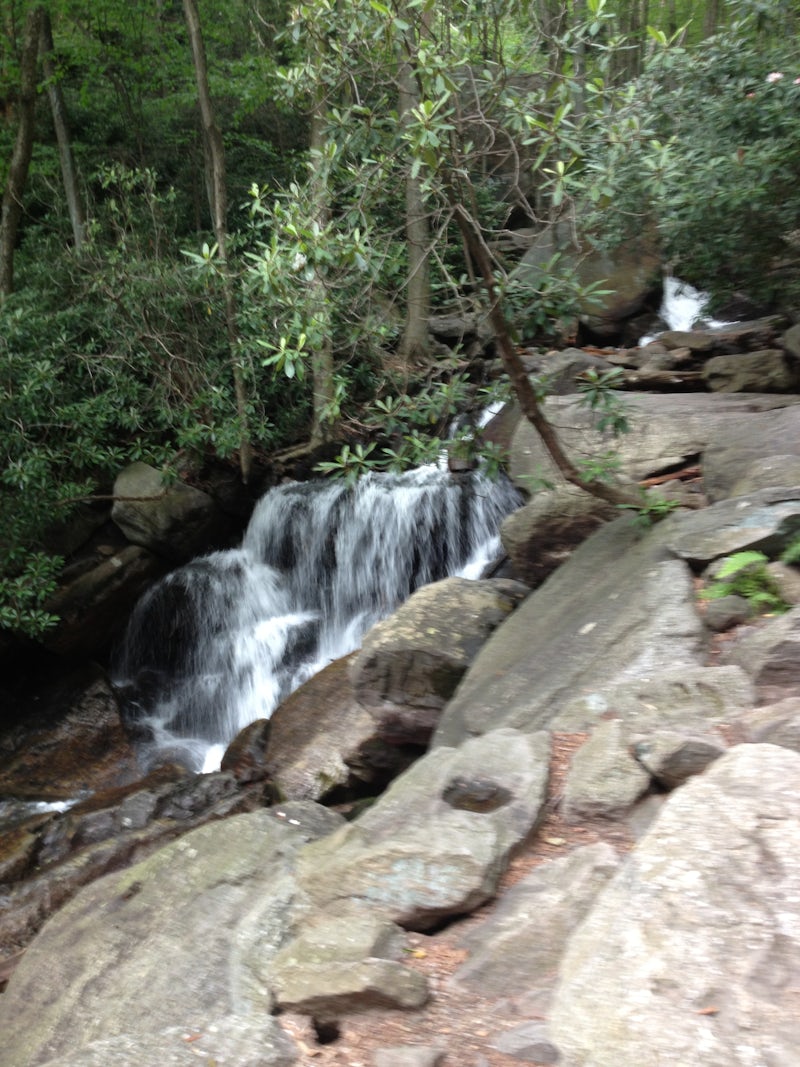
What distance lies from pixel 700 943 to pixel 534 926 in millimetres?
809

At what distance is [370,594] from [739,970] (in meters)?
8.53

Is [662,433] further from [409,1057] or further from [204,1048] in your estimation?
[204,1048]

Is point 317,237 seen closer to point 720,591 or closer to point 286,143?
point 720,591

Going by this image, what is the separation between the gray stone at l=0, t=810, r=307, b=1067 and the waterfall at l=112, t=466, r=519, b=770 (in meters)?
5.01

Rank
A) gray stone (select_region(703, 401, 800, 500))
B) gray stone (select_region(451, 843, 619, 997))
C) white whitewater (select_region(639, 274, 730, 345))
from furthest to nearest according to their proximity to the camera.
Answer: white whitewater (select_region(639, 274, 730, 345)), gray stone (select_region(703, 401, 800, 500)), gray stone (select_region(451, 843, 619, 997))

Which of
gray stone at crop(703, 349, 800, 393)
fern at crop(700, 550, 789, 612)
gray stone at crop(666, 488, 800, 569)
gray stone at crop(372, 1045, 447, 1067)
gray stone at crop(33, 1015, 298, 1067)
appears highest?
gray stone at crop(703, 349, 800, 393)

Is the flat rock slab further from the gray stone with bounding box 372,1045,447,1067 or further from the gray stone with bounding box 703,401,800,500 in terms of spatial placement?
the gray stone with bounding box 372,1045,447,1067

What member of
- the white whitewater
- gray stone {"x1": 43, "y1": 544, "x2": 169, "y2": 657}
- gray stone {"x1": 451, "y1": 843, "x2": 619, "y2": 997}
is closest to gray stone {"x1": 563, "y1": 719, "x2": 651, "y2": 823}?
gray stone {"x1": 451, "y1": 843, "x2": 619, "y2": 997}

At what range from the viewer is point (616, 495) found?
646 cm

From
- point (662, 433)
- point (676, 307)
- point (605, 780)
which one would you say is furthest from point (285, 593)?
point (605, 780)

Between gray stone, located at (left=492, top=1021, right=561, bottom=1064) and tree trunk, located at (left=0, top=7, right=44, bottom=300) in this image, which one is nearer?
gray stone, located at (left=492, top=1021, right=561, bottom=1064)

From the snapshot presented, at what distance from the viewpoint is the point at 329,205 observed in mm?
5691

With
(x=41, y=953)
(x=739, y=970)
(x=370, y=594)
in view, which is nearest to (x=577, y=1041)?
(x=739, y=970)

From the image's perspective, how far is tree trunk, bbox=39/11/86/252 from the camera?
13.6 metres
